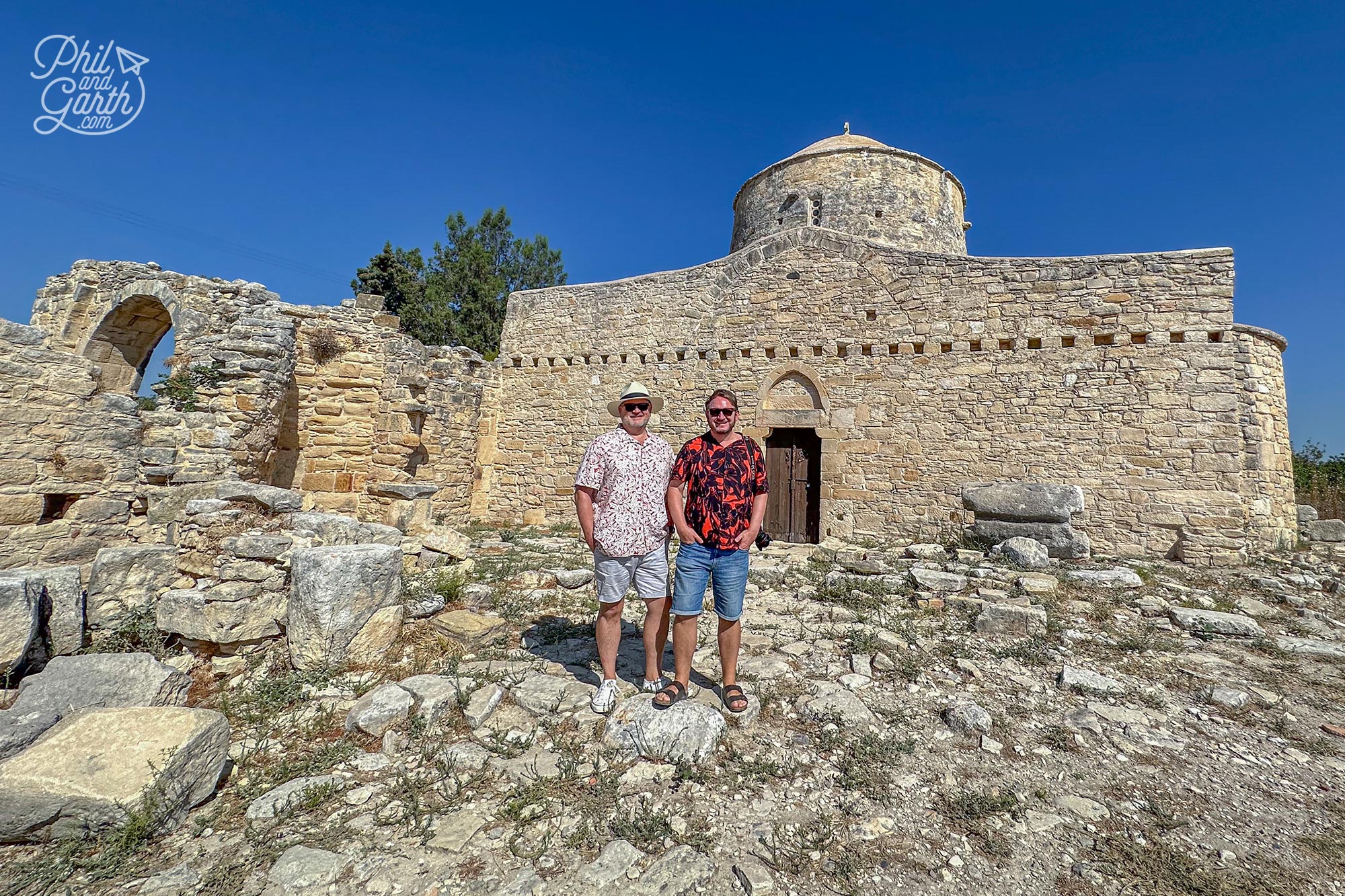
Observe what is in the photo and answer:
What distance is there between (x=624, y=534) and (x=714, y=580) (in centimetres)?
59

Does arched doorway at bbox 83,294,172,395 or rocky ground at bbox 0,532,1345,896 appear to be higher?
arched doorway at bbox 83,294,172,395

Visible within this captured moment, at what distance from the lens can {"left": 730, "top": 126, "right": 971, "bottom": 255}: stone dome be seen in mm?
11781

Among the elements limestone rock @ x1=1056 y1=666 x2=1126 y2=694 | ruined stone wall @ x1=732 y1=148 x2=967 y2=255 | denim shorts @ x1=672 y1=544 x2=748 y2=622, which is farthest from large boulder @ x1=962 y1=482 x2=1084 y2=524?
ruined stone wall @ x1=732 y1=148 x2=967 y2=255

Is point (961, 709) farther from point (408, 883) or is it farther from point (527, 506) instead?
point (527, 506)

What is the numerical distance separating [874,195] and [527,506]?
33.6ft

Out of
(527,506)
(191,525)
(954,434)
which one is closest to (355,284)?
(527,506)

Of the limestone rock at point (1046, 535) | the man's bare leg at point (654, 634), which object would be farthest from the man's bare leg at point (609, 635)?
the limestone rock at point (1046, 535)

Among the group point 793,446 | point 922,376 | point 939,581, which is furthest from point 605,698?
point 922,376

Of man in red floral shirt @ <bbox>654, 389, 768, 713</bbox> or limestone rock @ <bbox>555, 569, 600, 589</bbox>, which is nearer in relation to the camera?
man in red floral shirt @ <bbox>654, 389, 768, 713</bbox>

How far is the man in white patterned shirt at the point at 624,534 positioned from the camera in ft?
10.1

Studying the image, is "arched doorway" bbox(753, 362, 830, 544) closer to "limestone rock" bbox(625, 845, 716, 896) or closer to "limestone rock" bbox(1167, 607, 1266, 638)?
"limestone rock" bbox(1167, 607, 1266, 638)

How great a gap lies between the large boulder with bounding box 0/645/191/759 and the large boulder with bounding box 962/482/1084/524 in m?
8.03

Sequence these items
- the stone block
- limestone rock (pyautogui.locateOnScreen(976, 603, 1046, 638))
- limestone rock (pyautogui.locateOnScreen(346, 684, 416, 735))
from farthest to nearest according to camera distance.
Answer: limestone rock (pyautogui.locateOnScreen(976, 603, 1046, 638)), the stone block, limestone rock (pyautogui.locateOnScreen(346, 684, 416, 735))

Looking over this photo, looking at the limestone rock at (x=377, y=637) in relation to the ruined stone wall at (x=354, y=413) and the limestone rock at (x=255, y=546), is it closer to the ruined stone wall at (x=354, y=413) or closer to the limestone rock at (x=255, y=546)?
the limestone rock at (x=255, y=546)
